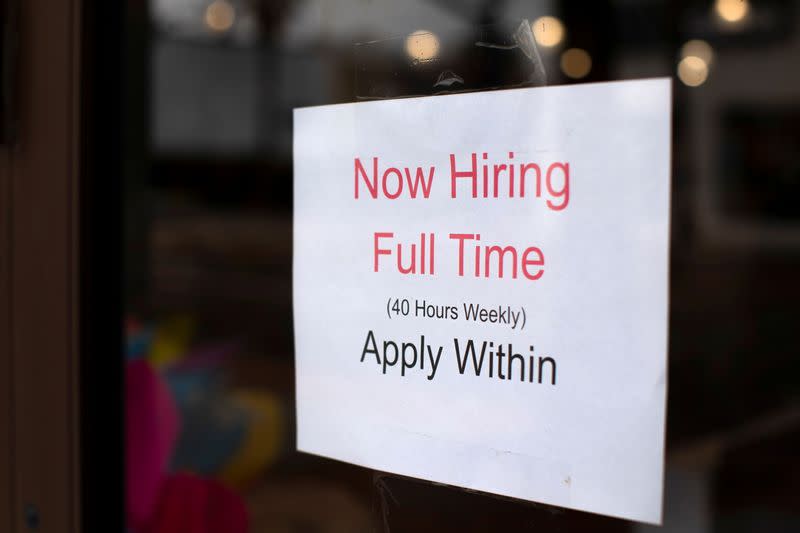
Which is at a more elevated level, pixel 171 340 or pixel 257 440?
pixel 171 340

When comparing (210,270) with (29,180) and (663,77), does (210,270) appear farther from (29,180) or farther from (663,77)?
(663,77)

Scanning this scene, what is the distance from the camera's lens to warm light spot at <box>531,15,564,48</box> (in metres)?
0.91

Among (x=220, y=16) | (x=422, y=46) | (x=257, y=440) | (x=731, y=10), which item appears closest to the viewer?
(x=731, y=10)

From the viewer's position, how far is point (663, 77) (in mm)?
837

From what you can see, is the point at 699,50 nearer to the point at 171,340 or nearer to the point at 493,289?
the point at 493,289

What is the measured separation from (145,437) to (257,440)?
0.89 ft

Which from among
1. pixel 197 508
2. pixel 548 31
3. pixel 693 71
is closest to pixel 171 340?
pixel 197 508

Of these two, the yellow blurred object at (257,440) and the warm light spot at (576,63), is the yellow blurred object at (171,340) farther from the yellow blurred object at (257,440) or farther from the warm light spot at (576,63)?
the warm light spot at (576,63)

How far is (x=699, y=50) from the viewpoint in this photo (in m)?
0.82

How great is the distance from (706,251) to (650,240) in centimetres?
6

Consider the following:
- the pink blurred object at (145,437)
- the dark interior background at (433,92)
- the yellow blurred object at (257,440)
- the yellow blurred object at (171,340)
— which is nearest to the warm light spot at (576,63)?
the dark interior background at (433,92)

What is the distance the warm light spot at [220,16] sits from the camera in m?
1.34

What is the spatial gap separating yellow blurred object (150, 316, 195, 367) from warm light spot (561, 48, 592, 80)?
2.52ft

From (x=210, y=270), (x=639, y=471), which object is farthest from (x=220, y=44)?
(x=639, y=471)
